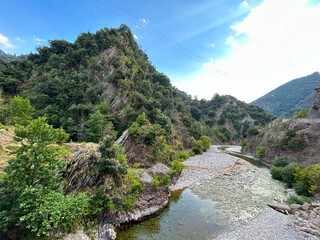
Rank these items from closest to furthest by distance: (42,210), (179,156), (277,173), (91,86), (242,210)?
(42,210) < (242,210) < (277,173) < (179,156) < (91,86)

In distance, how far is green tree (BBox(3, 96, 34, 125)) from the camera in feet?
85.3

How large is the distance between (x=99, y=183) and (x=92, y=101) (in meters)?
36.1

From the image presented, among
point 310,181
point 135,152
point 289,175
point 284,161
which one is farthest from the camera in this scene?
point 284,161

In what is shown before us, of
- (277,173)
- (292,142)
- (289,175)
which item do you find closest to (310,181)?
(289,175)

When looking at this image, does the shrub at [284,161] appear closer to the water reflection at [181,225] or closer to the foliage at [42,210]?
the water reflection at [181,225]

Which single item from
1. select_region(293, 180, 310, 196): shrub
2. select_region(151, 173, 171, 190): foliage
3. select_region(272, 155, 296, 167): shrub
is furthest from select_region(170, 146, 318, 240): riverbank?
select_region(272, 155, 296, 167): shrub

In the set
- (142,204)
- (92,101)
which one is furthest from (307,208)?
(92,101)

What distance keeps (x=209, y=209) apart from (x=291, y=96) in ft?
636

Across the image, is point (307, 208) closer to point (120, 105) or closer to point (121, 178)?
point (121, 178)

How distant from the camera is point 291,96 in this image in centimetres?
14700

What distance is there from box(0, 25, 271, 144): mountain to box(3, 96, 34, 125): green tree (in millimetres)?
7073

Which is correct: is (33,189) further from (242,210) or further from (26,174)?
(242,210)

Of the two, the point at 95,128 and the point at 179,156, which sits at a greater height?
the point at 95,128

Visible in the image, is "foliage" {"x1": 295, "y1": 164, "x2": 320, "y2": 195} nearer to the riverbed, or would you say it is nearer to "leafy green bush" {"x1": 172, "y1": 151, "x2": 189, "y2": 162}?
the riverbed
